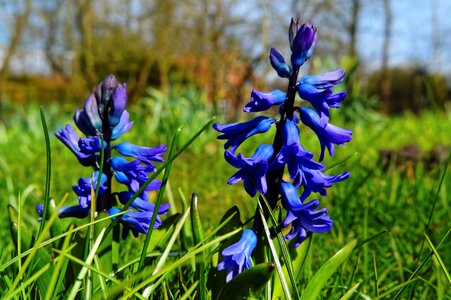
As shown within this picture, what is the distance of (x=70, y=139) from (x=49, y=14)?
14070 millimetres

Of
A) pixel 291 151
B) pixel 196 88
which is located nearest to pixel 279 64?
pixel 291 151

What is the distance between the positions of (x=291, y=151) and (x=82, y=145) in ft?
1.57

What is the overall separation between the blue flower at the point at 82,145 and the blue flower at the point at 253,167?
355mm

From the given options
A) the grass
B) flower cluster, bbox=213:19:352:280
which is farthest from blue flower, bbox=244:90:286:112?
the grass

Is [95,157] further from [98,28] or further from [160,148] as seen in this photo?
[98,28]

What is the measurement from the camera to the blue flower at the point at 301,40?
113cm

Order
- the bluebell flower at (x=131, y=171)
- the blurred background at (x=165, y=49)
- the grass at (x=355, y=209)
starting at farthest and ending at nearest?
the blurred background at (x=165, y=49)
the grass at (x=355, y=209)
the bluebell flower at (x=131, y=171)

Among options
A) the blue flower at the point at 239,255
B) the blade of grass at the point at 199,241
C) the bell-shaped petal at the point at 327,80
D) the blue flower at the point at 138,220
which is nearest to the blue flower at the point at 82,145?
the blue flower at the point at 138,220

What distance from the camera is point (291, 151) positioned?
1110 mm

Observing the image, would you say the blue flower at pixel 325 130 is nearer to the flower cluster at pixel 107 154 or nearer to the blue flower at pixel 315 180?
the blue flower at pixel 315 180

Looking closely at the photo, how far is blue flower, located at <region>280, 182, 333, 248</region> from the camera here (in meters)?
1.12

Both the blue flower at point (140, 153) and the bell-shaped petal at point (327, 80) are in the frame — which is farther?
the blue flower at point (140, 153)

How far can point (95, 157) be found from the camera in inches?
51.0

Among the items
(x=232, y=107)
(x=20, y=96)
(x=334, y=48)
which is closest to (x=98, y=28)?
(x=20, y=96)
